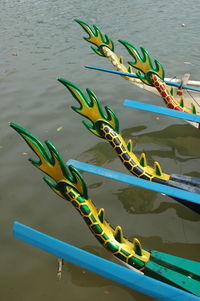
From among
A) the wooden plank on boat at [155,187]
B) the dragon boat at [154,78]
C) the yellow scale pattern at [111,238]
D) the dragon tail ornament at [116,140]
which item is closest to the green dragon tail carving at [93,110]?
the dragon tail ornament at [116,140]

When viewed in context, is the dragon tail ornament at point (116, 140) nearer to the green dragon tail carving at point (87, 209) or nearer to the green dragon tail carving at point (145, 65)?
the green dragon tail carving at point (87, 209)

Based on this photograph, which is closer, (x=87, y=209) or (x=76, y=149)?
(x=87, y=209)

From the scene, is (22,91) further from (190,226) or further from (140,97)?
(190,226)

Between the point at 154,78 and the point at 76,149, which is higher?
the point at 154,78

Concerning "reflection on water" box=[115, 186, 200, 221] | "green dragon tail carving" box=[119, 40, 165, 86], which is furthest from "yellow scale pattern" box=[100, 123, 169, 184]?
"green dragon tail carving" box=[119, 40, 165, 86]

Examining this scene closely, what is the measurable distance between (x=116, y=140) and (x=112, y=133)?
0.10 m

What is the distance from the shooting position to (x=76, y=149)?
5.31 metres

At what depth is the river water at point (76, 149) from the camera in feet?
10.8

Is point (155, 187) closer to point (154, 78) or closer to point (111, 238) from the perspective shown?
point (111, 238)

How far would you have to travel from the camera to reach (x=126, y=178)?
2812 mm

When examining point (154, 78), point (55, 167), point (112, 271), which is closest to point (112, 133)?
point (55, 167)

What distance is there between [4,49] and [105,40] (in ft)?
16.6

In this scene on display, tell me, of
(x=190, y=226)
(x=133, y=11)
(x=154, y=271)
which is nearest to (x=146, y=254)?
(x=154, y=271)

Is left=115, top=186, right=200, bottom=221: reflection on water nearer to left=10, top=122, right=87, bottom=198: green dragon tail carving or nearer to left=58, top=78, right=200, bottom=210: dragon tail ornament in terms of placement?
left=58, top=78, right=200, bottom=210: dragon tail ornament
